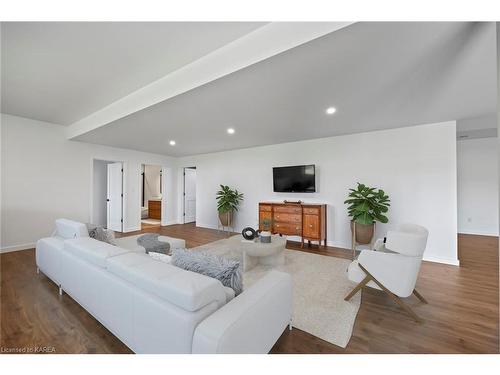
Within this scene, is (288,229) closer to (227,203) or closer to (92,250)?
(227,203)

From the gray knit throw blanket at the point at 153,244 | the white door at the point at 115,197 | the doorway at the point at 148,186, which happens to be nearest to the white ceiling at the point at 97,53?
the gray knit throw blanket at the point at 153,244

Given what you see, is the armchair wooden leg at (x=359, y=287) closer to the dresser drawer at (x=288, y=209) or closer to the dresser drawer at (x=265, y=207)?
the dresser drawer at (x=288, y=209)

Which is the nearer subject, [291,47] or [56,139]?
[291,47]

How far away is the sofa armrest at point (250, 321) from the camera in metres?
0.93

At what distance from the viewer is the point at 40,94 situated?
9.74 ft

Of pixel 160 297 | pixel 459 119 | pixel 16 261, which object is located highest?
pixel 459 119

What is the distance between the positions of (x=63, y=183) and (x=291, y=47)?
5.52 meters

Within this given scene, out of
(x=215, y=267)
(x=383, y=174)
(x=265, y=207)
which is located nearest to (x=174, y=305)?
(x=215, y=267)

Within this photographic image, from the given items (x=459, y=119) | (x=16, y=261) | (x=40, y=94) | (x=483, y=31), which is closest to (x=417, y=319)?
(x=483, y=31)

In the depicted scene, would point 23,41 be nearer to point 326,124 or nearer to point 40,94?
point 40,94

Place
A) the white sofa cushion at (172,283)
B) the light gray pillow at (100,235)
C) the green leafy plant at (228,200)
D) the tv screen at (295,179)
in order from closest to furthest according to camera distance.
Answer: the white sofa cushion at (172,283), the light gray pillow at (100,235), the tv screen at (295,179), the green leafy plant at (228,200)

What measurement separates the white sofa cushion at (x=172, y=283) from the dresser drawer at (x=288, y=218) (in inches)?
134

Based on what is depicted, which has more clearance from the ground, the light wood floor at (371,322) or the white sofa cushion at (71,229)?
the white sofa cushion at (71,229)

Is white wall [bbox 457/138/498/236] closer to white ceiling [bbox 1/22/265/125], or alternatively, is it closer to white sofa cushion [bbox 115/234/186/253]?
white ceiling [bbox 1/22/265/125]
